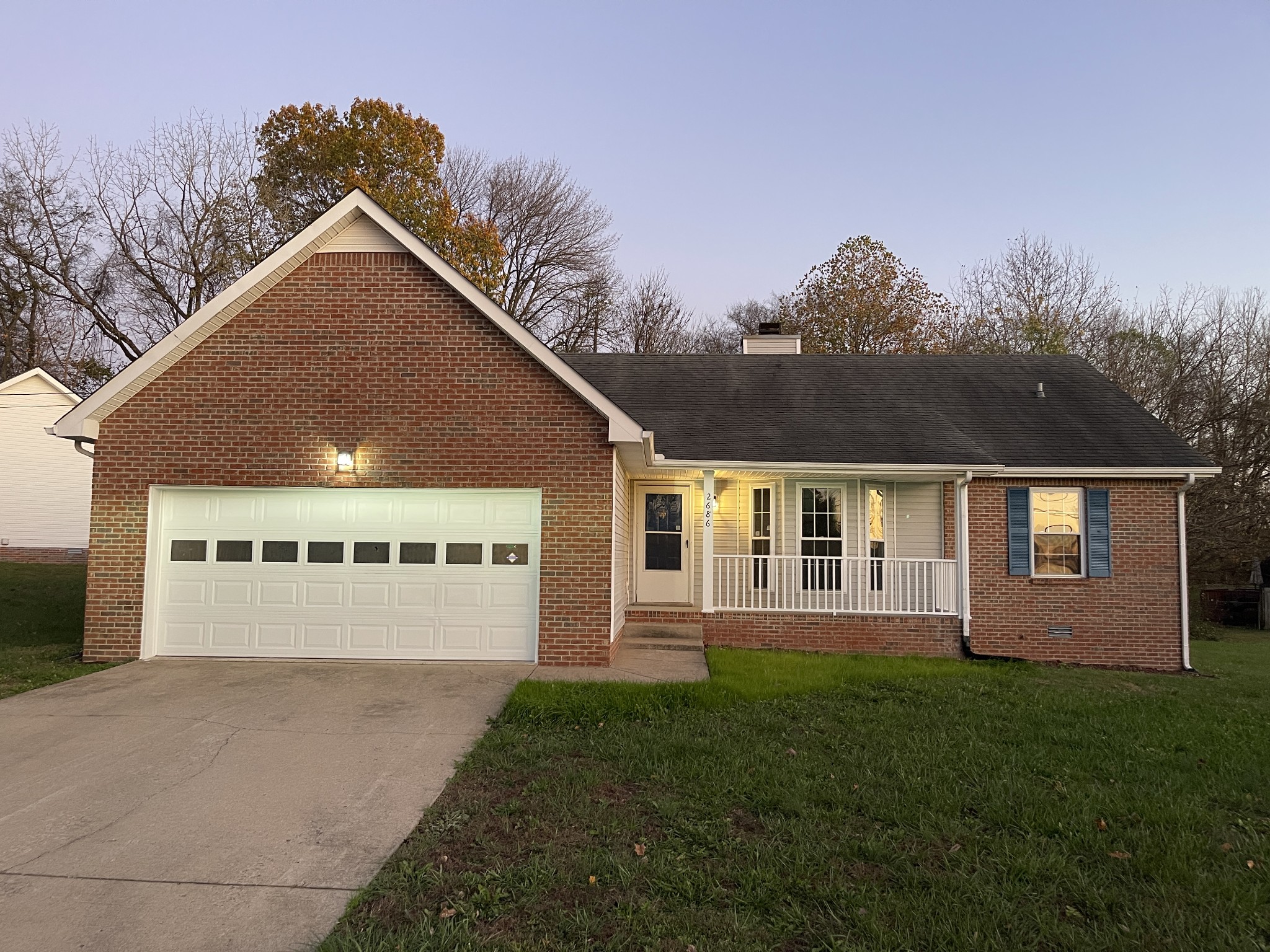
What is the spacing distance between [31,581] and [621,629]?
13.8 meters

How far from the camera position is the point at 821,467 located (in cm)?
1105

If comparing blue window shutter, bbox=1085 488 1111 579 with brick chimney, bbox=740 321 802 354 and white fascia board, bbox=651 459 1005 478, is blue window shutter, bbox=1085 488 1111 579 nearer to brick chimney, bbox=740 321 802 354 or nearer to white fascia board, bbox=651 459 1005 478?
white fascia board, bbox=651 459 1005 478

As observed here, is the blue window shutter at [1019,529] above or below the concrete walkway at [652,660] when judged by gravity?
above

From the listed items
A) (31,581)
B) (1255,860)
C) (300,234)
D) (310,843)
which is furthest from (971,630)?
(31,581)

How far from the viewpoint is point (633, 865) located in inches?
156

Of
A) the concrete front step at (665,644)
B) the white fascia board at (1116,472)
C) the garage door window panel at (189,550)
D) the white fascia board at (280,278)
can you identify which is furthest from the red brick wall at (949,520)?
the garage door window panel at (189,550)

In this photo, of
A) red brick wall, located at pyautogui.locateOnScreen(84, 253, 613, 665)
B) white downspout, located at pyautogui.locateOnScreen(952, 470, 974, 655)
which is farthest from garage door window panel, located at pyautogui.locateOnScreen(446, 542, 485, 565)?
white downspout, located at pyautogui.locateOnScreen(952, 470, 974, 655)

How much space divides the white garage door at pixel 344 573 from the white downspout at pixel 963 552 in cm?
629

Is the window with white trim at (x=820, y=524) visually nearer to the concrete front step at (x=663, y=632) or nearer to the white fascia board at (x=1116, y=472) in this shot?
the concrete front step at (x=663, y=632)

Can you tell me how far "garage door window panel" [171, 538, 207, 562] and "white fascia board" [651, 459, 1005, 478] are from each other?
597cm

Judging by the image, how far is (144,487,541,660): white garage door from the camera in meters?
9.45

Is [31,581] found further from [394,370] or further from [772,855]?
[772,855]

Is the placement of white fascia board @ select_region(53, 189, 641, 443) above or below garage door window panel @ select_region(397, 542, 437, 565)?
above

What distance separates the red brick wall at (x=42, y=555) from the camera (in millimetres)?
20958
